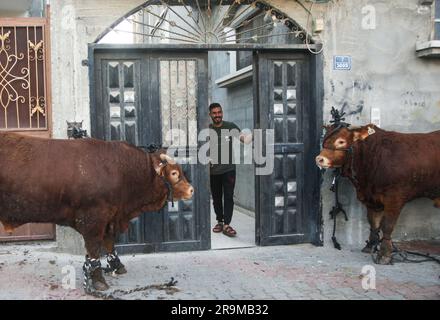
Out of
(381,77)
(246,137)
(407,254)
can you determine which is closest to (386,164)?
(407,254)

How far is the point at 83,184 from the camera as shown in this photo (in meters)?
4.82

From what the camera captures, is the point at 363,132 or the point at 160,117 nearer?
the point at 363,132

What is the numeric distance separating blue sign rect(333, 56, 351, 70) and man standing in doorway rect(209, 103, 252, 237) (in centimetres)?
162

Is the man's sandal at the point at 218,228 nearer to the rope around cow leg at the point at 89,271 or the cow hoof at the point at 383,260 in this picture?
the cow hoof at the point at 383,260

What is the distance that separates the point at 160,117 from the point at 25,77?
5.24 ft

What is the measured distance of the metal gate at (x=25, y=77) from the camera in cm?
611

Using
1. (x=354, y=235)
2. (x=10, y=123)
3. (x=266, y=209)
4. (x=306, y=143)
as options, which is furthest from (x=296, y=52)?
(x=10, y=123)

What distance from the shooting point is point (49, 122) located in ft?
20.3

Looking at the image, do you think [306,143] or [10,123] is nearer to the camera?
[10,123]

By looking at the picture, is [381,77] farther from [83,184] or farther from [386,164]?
[83,184]

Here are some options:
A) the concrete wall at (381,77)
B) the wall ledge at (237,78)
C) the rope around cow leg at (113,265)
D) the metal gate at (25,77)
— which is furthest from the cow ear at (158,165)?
the wall ledge at (237,78)

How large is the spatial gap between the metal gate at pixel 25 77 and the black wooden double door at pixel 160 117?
1.98 ft

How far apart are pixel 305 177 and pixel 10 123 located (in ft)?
11.8
